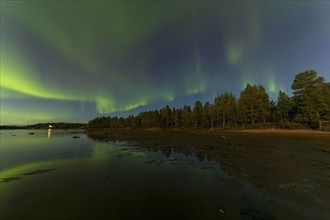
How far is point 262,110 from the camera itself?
74.2 meters

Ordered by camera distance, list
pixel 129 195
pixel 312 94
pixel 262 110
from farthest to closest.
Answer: pixel 262 110 < pixel 312 94 < pixel 129 195

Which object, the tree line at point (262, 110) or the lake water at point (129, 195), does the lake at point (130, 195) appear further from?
the tree line at point (262, 110)

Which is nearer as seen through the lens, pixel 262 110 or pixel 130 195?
pixel 130 195

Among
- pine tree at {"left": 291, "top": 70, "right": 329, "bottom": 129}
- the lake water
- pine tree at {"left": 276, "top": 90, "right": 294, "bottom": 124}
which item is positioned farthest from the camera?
pine tree at {"left": 276, "top": 90, "right": 294, "bottom": 124}

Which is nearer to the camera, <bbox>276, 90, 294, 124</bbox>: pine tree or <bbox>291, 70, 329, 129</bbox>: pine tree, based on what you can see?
<bbox>291, 70, 329, 129</bbox>: pine tree

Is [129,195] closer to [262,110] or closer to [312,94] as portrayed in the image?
[312,94]

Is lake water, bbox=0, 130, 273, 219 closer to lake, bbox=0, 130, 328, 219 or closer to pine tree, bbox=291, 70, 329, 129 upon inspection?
lake, bbox=0, 130, 328, 219

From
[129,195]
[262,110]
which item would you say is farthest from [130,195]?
[262,110]

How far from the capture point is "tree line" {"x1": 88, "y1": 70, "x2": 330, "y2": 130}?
5291 centimetres

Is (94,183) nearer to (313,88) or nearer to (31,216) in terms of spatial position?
(31,216)

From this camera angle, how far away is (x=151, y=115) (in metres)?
159

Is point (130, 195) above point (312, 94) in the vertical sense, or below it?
below

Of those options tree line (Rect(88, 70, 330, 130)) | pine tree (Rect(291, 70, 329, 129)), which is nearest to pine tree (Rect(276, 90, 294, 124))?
tree line (Rect(88, 70, 330, 130))

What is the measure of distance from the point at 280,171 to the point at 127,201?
42.3 ft
